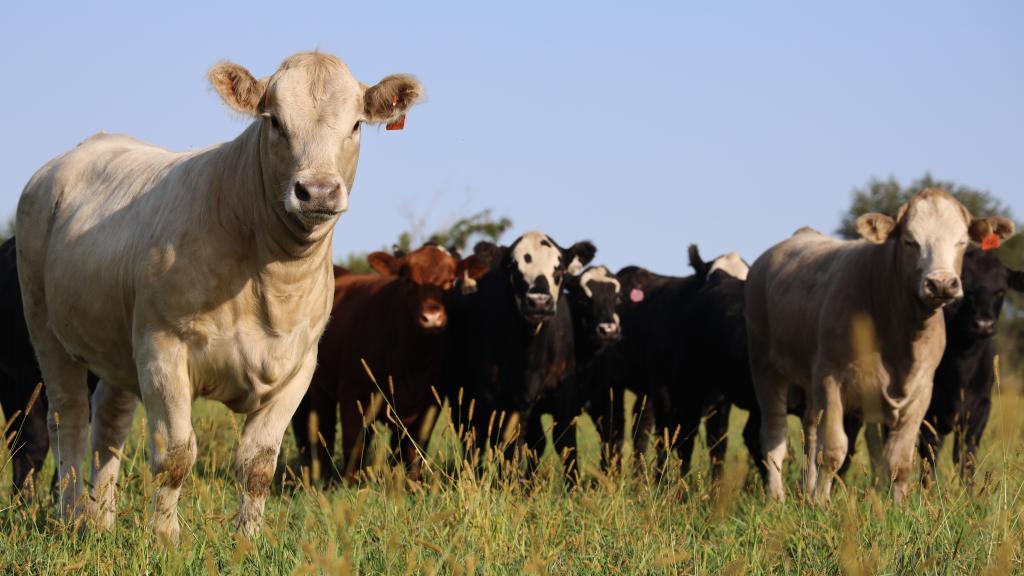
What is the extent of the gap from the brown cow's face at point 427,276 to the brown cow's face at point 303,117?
4225 millimetres

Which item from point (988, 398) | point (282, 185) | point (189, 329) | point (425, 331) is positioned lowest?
point (988, 398)

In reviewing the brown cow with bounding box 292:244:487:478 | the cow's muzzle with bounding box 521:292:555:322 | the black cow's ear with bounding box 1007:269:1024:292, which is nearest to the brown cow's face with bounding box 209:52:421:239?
the cow's muzzle with bounding box 521:292:555:322

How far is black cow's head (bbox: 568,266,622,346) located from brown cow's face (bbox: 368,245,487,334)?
37.7 inches

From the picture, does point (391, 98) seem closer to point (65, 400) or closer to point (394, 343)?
point (65, 400)

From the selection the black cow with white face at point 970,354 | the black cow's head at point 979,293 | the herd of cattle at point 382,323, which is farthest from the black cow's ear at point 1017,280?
the herd of cattle at point 382,323

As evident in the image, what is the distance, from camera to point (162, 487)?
5.22 m

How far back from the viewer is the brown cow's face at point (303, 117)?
17.3ft

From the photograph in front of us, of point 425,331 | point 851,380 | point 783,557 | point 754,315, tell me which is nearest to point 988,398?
point 754,315

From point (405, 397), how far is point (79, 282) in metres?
4.15

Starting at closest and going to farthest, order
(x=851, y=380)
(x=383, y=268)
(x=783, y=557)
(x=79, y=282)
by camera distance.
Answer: (x=783, y=557), (x=79, y=282), (x=851, y=380), (x=383, y=268)

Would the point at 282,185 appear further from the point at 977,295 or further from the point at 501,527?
the point at 977,295

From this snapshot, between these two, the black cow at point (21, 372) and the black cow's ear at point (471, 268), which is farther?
the black cow's ear at point (471, 268)

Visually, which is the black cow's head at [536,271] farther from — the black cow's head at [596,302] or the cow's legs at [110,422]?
the cow's legs at [110,422]

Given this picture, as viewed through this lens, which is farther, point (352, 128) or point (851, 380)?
point (851, 380)
